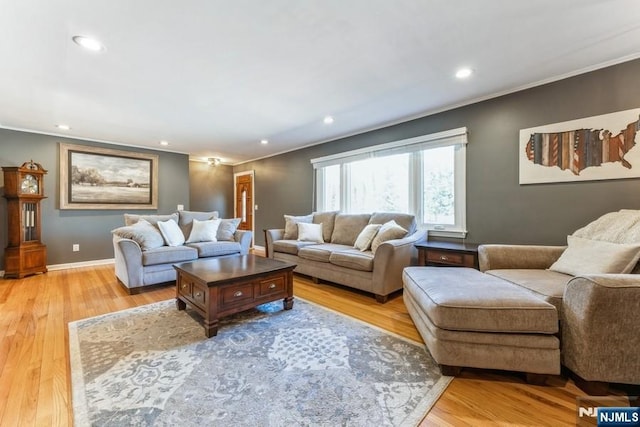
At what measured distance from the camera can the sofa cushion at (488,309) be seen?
5.04ft

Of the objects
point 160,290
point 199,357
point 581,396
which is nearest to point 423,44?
point 581,396

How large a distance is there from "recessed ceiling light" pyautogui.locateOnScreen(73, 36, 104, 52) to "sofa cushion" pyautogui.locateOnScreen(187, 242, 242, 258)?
8.06ft

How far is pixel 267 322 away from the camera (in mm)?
2436

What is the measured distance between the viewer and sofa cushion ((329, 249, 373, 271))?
3.04 meters

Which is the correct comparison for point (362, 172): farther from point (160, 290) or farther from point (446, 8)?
point (160, 290)

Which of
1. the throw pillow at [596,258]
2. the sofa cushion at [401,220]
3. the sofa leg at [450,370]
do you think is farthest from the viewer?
the sofa cushion at [401,220]

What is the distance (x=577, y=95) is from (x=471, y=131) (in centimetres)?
94

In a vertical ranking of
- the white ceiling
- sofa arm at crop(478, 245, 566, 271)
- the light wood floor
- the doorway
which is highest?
the white ceiling

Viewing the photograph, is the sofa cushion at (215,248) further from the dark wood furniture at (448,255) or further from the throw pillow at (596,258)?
the throw pillow at (596,258)

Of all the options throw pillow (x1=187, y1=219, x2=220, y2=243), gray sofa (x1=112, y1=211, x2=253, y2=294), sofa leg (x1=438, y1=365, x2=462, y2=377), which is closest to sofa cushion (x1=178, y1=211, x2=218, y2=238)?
gray sofa (x1=112, y1=211, x2=253, y2=294)

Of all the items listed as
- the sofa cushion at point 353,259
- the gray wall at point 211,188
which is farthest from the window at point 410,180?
the gray wall at point 211,188

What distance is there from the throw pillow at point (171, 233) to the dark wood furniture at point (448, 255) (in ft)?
10.6

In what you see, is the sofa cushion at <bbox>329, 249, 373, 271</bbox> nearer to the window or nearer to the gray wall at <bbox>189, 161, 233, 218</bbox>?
the window

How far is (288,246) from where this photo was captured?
407 cm
